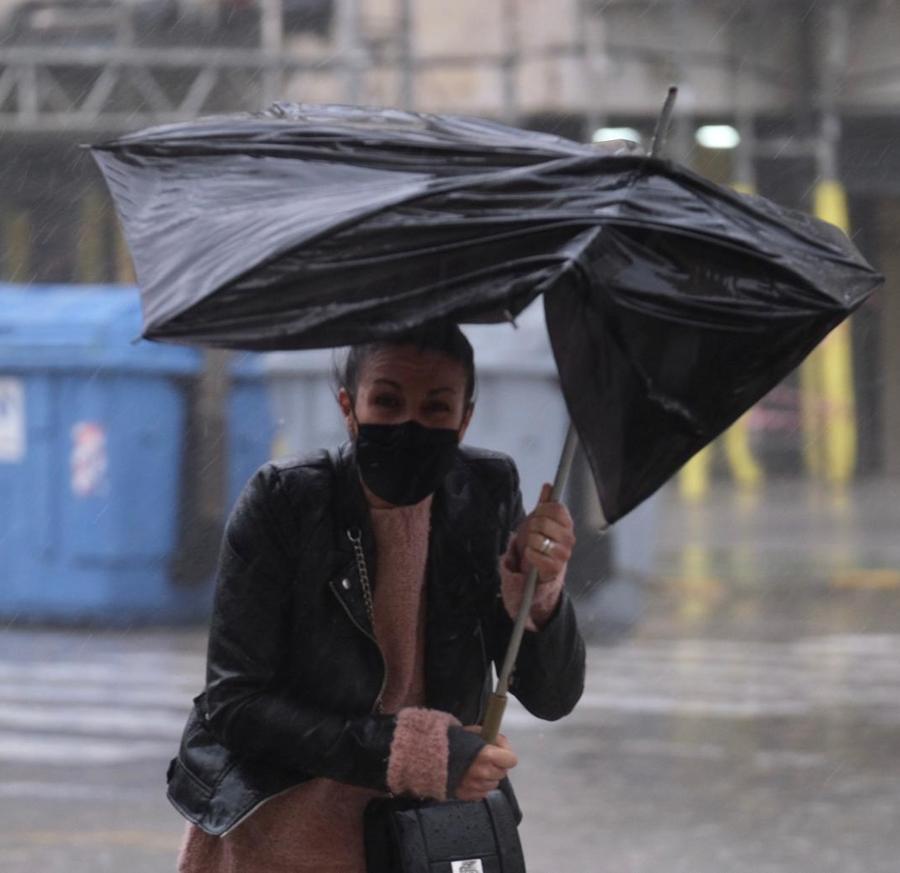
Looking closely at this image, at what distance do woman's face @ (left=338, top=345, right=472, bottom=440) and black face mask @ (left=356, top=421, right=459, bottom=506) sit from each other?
13mm

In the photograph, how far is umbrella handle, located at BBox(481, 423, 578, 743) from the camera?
246 cm

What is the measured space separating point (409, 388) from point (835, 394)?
19.4 metres

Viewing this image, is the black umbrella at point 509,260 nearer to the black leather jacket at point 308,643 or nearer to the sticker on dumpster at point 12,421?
the black leather jacket at point 308,643

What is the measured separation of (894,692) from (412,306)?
22.9 ft

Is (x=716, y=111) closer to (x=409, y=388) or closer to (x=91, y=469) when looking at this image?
(x=91, y=469)

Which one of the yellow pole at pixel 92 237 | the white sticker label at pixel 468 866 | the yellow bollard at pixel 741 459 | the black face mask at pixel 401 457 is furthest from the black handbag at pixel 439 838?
the yellow pole at pixel 92 237

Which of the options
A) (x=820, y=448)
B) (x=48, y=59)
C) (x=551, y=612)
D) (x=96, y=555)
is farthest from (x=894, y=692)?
(x=820, y=448)

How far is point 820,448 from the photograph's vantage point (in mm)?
21547

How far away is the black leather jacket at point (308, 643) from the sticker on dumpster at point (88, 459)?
8637mm

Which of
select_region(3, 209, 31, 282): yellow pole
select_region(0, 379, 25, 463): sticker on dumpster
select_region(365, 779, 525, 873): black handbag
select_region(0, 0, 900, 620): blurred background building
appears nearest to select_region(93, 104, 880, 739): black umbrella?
select_region(365, 779, 525, 873): black handbag

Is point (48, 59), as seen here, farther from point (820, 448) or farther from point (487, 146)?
point (487, 146)

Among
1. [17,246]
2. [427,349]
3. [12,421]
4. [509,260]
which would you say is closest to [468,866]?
[427,349]

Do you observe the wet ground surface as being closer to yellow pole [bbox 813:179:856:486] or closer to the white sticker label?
the white sticker label

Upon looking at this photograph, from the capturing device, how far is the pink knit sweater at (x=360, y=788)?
2.52 meters
